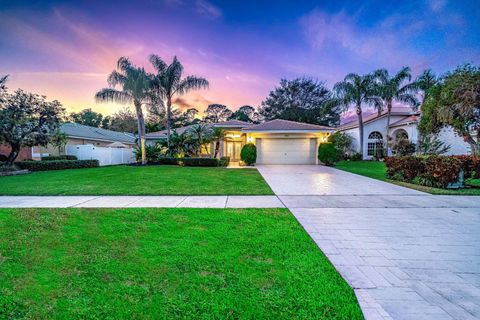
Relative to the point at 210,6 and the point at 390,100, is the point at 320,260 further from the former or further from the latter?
the point at 390,100

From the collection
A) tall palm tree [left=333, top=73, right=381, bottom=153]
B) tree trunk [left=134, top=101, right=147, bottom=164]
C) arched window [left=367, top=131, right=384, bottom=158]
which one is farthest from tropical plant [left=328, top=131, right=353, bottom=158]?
tree trunk [left=134, top=101, right=147, bottom=164]

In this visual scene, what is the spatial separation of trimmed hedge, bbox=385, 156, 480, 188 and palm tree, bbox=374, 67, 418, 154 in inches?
603

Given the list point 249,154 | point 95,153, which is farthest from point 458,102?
point 95,153

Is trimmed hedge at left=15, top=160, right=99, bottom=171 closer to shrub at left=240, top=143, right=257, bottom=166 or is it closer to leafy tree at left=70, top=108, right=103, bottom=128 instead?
shrub at left=240, top=143, right=257, bottom=166

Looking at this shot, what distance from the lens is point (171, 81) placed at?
1798 centimetres

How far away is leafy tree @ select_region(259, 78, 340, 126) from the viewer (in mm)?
35500

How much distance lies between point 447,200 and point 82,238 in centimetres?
903

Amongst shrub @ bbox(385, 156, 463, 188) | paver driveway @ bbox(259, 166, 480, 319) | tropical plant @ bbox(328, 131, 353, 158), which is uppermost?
tropical plant @ bbox(328, 131, 353, 158)

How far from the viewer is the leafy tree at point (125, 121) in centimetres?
4216

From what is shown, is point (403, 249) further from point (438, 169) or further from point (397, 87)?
point (397, 87)

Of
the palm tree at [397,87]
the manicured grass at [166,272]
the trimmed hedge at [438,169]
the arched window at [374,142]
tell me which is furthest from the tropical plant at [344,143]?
the manicured grass at [166,272]

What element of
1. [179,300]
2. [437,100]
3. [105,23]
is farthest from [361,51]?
[179,300]

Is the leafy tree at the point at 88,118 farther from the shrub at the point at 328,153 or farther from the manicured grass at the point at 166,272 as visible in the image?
the manicured grass at the point at 166,272

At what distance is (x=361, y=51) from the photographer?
15750 mm
